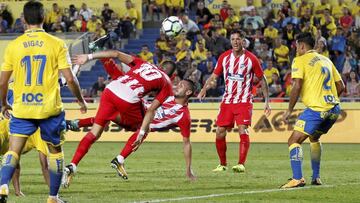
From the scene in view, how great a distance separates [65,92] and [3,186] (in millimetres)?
23443

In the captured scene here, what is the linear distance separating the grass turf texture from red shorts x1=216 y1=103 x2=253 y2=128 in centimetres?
90

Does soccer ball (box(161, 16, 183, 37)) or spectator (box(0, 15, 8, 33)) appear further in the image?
spectator (box(0, 15, 8, 33))

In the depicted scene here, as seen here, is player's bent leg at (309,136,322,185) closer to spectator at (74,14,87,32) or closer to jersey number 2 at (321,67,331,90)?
jersey number 2 at (321,67,331,90)

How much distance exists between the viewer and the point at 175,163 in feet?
65.7

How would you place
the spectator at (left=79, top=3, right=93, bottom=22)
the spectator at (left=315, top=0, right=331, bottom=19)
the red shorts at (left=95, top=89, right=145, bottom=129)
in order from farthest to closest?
1. the spectator at (left=79, top=3, right=93, bottom=22)
2. the spectator at (left=315, top=0, right=331, bottom=19)
3. the red shorts at (left=95, top=89, right=145, bottom=129)

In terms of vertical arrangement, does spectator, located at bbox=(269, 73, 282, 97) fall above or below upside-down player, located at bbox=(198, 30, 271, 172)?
below

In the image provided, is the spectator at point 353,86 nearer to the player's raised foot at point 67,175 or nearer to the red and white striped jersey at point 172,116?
the red and white striped jersey at point 172,116

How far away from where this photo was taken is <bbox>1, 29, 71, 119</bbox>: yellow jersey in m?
11.4

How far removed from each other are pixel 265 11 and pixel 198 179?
20.6m

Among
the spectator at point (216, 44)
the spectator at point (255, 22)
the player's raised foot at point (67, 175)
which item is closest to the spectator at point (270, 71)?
the spectator at point (216, 44)

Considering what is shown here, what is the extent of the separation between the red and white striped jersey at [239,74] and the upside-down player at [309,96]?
155 inches

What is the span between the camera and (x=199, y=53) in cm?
3356

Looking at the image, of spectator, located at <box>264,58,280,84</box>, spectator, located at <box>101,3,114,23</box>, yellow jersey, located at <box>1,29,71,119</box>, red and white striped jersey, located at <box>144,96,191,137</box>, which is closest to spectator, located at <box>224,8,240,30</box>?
spectator, located at <box>264,58,280,84</box>

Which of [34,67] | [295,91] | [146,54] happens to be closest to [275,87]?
[146,54]
